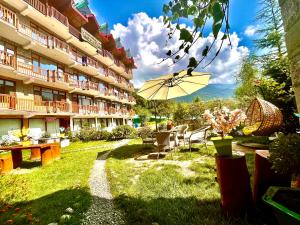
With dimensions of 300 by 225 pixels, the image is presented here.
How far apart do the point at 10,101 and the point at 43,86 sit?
488 cm

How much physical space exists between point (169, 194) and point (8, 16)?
18.5 m

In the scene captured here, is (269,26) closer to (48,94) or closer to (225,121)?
(225,121)

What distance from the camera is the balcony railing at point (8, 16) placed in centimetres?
1572

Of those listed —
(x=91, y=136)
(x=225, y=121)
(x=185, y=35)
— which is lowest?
(x=91, y=136)

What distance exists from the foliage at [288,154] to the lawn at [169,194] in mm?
1154

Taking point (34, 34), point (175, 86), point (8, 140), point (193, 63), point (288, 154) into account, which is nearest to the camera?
point (193, 63)

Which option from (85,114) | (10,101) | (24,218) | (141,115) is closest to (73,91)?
(85,114)

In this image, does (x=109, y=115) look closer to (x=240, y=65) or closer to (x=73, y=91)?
(x=73, y=91)

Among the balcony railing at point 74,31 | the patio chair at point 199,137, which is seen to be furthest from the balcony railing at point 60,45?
the patio chair at point 199,137

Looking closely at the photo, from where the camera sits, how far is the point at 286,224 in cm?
199

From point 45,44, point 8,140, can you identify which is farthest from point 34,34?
point 8,140

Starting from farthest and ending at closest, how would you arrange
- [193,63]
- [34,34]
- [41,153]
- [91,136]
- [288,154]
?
[91,136] → [34,34] → [41,153] → [288,154] → [193,63]

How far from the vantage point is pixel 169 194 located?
15.1 feet

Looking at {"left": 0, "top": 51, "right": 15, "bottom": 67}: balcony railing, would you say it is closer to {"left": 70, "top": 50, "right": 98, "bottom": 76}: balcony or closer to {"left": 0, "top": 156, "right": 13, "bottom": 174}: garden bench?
{"left": 70, "top": 50, "right": 98, "bottom": 76}: balcony
